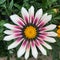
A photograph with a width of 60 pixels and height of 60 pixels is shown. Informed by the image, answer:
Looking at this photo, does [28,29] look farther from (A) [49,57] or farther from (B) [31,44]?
(A) [49,57]

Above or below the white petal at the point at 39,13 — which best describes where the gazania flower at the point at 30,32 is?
below

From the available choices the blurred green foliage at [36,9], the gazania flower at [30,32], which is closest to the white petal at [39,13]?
the gazania flower at [30,32]

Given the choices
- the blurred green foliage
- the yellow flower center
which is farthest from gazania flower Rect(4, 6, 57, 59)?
the blurred green foliage

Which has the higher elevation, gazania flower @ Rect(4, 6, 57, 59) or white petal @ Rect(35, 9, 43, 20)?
white petal @ Rect(35, 9, 43, 20)

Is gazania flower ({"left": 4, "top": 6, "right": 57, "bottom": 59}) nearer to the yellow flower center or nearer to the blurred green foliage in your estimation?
the yellow flower center

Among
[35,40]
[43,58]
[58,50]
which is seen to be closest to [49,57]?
[43,58]

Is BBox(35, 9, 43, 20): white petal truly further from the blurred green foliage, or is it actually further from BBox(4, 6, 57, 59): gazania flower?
the blurred green foliage

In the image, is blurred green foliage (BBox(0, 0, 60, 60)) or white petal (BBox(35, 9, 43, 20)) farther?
blurred green foliage (BBox(0, 0, 60, 60))

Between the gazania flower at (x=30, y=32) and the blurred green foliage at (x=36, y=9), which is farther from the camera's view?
the blurred green foliage at (x=36, y=9)

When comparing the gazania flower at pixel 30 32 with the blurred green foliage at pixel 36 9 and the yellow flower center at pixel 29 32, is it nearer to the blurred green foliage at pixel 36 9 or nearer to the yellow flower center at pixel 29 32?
the yellow flower center at pixel 29 32
